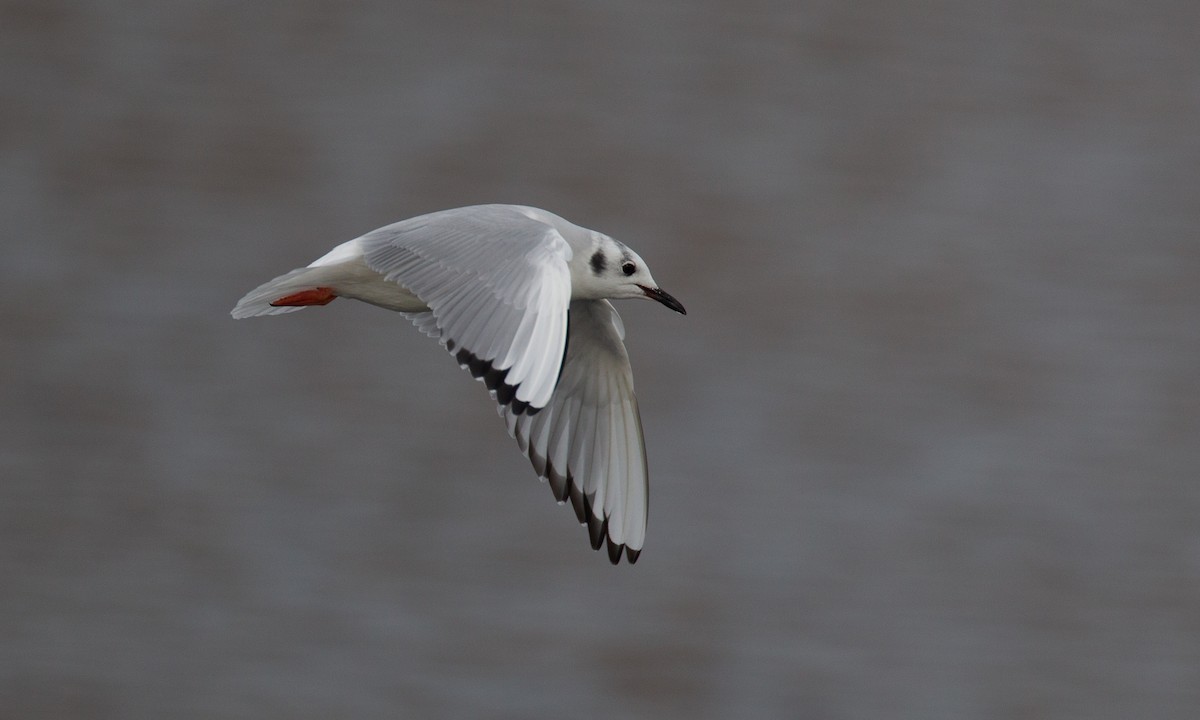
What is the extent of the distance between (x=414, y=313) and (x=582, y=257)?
239 mm

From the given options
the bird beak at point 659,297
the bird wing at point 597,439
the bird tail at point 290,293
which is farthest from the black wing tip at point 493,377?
the bird wing at point 597,439

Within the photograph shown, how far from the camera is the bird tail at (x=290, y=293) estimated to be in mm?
1754

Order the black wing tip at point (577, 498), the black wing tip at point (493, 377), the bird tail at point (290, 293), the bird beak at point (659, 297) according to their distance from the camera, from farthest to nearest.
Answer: the black wing tip at point (577, 498), the bird beak at point (659, 297), the bird tail at point (290, 293), the black wing tip at point (493, 377)

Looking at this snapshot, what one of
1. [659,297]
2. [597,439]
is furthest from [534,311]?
[597,439]

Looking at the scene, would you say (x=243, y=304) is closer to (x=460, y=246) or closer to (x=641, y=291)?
(x=460, y=246)

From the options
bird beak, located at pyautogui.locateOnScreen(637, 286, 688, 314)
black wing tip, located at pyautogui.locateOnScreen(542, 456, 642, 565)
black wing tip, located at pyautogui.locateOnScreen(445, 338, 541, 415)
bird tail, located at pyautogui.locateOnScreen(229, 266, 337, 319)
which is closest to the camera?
black wing tip, located at pyautogui.locateOnScreen(445, 338, 541, 415)

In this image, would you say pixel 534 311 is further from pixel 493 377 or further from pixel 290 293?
pixel 290 293

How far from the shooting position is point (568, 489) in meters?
2.07

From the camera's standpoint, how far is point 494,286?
5.06ft

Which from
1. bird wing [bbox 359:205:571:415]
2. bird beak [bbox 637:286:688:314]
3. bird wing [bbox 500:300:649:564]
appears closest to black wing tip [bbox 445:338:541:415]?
bird wing [bbox 359:205:571:415]

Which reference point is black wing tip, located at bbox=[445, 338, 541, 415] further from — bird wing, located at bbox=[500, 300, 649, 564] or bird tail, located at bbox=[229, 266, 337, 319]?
bird wing, located at bbox=[500, 300, 649, 564]

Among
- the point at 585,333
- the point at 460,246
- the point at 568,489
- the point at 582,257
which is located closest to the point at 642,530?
the point at 568,489

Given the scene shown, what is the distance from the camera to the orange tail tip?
179 cm

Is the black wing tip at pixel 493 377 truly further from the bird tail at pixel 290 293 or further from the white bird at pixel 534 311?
the bird tail at pixel 290 293
